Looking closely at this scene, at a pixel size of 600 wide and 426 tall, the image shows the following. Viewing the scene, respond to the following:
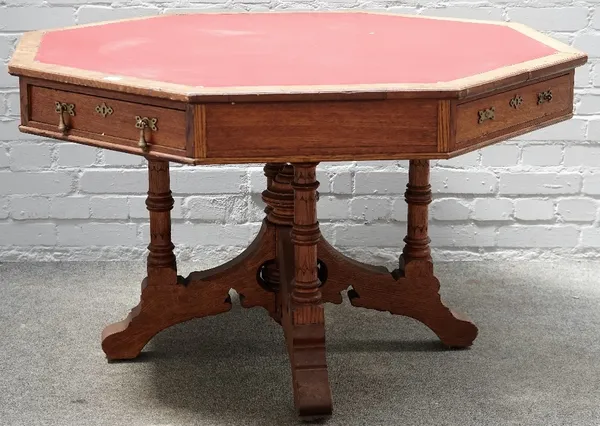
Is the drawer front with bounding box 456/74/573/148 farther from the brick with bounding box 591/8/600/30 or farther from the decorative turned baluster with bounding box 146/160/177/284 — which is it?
the brick with bounding box 591/8/600/30

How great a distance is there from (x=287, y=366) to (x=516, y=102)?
2.97ft

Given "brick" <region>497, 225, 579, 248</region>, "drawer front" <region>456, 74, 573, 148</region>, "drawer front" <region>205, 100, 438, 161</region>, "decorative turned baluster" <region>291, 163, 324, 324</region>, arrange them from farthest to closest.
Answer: "brick" <region>497, 225, 579, 248</region>
"decorative turned baluster" <region>291, 163, 324, 324</region>
"drawer front" <region>456, 74, 573, 148</region>
"drawer front" <region>205, 100, 438, 161</region>

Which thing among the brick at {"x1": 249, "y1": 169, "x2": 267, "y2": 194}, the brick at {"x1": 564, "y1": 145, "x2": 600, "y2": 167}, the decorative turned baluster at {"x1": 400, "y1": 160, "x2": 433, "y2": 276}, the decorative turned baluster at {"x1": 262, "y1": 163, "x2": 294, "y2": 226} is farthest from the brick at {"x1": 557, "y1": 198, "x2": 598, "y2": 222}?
the decorative turned baluster at {"x1": 262, "y1": 163, "x2": 294, "y2": 226}

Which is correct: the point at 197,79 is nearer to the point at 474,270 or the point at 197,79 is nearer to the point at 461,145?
the point at 461,145

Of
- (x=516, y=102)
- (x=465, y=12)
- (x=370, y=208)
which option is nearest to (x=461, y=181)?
(x=370, y=208)

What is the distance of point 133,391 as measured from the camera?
2617mm

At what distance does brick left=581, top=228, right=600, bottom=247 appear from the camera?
359 cm

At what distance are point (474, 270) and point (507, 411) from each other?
1.05 meters

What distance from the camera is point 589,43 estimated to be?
3.42 m

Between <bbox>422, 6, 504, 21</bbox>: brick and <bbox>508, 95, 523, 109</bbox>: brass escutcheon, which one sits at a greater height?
<bbox>422, 6, 504, 21</bbox>: brick

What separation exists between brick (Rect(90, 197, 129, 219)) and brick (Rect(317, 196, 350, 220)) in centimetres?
61

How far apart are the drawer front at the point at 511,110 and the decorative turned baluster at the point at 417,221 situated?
526 mm

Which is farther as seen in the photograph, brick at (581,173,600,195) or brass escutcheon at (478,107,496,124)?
brick at (581,173,600,195)

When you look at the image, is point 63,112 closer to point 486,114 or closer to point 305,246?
point 305,246
